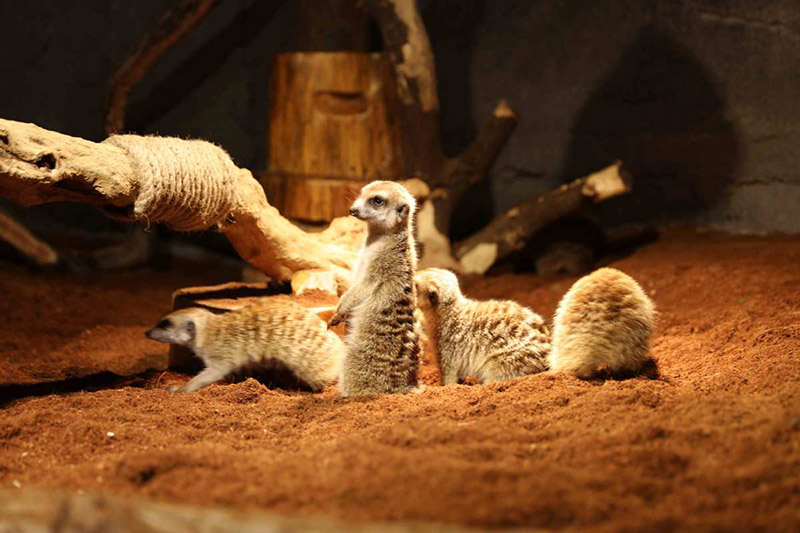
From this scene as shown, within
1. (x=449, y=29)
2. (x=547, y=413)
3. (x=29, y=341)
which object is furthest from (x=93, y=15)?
(x=547, y=413)

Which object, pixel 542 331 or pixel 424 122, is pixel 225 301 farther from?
pixel 424 122

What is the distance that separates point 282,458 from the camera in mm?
2432

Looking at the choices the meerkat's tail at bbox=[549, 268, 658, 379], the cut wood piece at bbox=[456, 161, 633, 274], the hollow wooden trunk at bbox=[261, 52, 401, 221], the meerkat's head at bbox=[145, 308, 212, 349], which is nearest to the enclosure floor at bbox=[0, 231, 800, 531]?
the meerkat's tail at bbox=[549, 268, 658, 379]

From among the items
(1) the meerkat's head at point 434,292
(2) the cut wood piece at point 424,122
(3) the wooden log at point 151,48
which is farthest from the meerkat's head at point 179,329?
(3) the wooden log at point 151,48

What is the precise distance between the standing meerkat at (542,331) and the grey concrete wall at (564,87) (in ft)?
9.57

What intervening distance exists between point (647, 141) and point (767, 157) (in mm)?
916

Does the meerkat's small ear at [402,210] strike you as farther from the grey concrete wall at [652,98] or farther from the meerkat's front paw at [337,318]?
the grey concrete wall at [652,98]

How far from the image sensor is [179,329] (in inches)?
150

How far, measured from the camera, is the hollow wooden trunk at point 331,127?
229 inches

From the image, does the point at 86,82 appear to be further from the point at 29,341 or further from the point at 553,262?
the point at 553,262

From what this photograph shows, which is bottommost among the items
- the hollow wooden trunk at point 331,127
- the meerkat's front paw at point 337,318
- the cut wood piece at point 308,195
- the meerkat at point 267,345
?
Answer: the meerkat at point 267,345

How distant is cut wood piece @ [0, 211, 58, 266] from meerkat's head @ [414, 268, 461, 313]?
374 cm

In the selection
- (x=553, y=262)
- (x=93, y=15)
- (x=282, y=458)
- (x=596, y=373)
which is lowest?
(x=282, y=458)

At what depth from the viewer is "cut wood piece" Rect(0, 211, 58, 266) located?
6.00 metres
